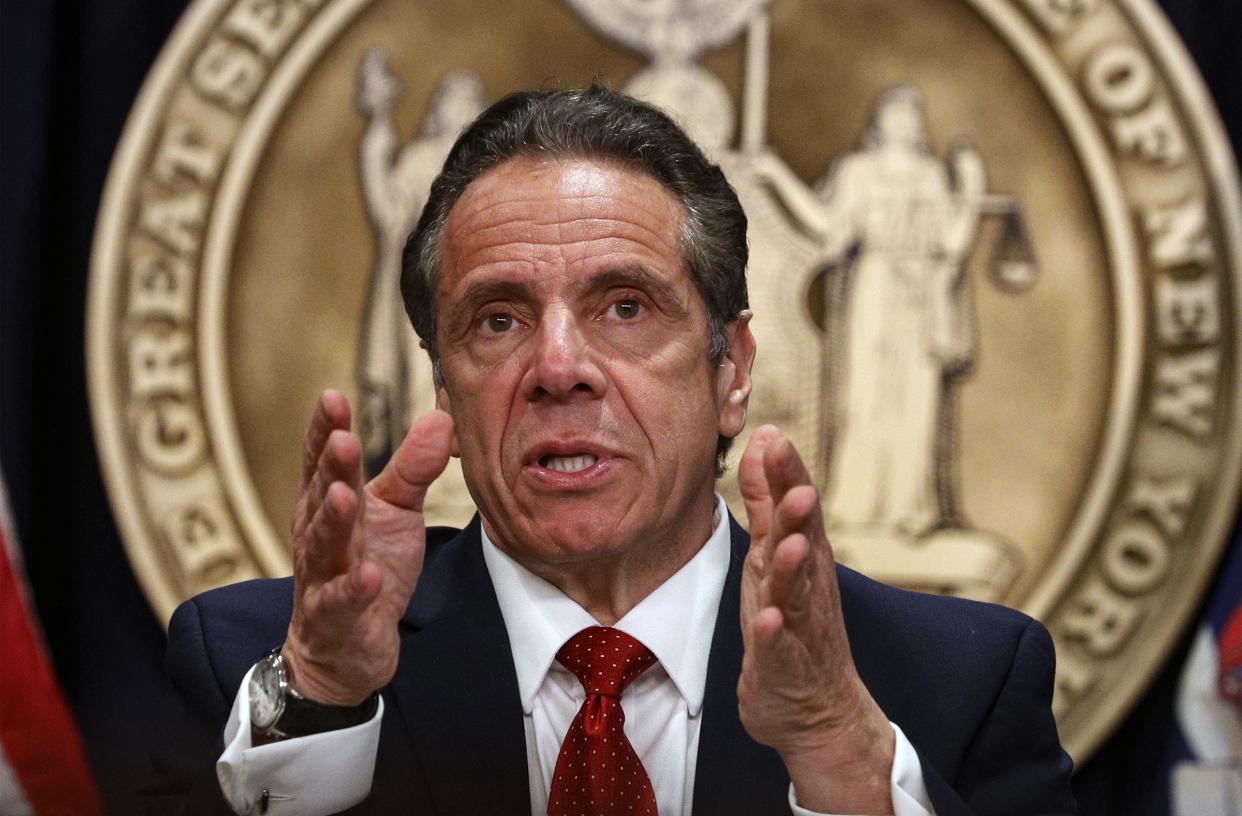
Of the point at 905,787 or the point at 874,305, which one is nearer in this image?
the point at 905,787

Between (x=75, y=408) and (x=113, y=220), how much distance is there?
0.48m

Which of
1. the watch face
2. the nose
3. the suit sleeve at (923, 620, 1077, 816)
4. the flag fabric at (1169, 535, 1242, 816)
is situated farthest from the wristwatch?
the flag fabric at (1169, 535, 1242, 816)

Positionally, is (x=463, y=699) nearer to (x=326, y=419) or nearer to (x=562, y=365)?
(x=562, y=365)

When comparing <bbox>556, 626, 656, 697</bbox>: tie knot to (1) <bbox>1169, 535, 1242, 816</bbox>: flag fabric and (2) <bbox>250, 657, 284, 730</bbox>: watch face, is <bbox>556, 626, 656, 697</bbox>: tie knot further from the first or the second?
(1) <bbox>1169, 535, 1242, 816</bbox>: flag fabric

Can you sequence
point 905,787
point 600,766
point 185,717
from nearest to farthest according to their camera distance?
point 905,787, point 600,766, point 185,717

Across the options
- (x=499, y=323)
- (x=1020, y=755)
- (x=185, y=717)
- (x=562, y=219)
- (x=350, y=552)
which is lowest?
(x=1020, y=755)

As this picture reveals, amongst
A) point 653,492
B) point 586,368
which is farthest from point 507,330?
point 653,492

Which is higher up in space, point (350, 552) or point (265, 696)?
point (350, 552)

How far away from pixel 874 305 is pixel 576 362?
Answer: 164 centimetres

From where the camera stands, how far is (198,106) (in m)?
3.35

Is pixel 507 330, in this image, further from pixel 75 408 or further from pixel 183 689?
pixel 75 408

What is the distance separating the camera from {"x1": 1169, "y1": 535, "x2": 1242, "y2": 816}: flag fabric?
3.03 m

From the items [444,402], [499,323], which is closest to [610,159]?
[499,323]

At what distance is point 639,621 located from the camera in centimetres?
193
